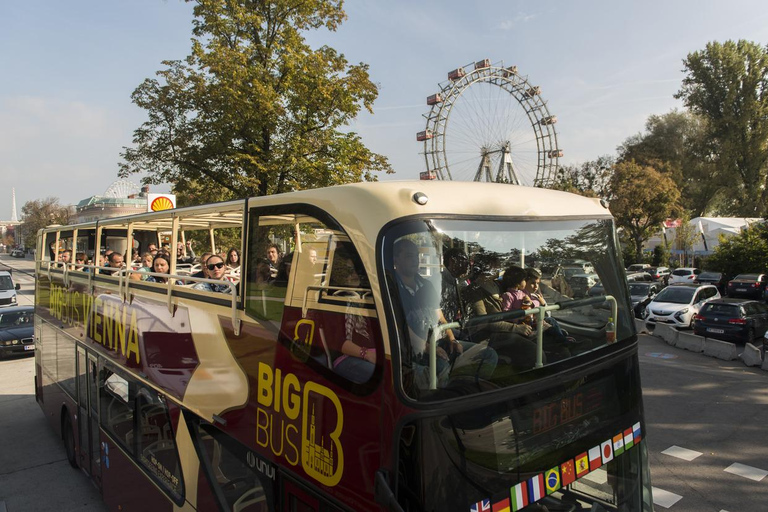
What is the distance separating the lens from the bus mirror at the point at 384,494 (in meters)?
2.07

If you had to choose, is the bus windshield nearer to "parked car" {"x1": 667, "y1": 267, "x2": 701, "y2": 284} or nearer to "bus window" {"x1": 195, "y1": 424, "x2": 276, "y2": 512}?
"bus window" {"x1": 195, "y1": 424, "x2": 276, "y2": 512}

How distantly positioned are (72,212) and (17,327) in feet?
210

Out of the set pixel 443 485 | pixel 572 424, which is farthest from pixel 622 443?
pixel 443 485

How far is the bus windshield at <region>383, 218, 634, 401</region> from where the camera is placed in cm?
225

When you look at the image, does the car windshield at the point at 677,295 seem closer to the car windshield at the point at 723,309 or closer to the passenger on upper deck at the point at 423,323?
the car windshield at the point at 723,309

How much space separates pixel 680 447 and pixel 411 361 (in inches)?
288

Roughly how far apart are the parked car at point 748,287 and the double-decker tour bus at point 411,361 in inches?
943

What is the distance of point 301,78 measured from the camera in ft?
49.0

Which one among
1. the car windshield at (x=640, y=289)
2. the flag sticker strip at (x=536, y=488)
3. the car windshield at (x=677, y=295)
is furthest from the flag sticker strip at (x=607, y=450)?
the car windshield at (x=640, y=289)

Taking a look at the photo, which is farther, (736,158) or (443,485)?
(736,158)

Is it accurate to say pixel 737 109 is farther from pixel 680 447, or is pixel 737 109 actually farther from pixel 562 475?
pixel 562 475

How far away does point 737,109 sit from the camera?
4406 centimetres

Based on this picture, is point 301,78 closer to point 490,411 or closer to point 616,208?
point 490,411

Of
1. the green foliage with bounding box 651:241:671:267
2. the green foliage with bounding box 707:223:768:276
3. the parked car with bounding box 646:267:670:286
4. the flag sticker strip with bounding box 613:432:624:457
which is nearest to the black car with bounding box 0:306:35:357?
the flag sticker strip with bounding box 613:432:624:457
